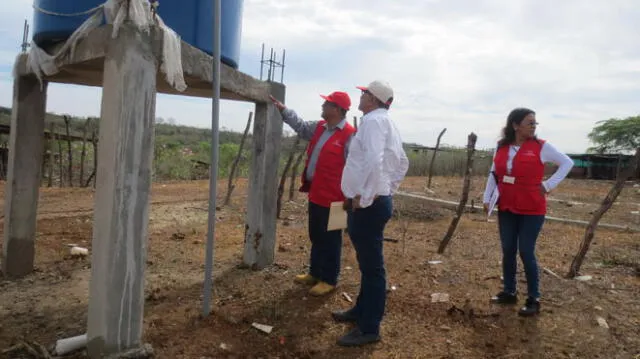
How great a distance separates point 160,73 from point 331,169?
161cm

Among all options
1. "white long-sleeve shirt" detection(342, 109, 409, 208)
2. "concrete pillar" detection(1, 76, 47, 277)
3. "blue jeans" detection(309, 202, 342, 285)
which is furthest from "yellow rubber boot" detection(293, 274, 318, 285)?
"concrete pillar" detection(1, 76, 47, 277)

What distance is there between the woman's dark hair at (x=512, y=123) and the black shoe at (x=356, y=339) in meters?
1.97

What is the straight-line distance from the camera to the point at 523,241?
12.1 feet

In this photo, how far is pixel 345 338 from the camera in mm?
3217

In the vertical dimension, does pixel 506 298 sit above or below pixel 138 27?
below

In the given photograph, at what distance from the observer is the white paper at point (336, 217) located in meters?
3.45

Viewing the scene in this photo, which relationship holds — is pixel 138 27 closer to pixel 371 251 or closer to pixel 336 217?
pixel 336 217

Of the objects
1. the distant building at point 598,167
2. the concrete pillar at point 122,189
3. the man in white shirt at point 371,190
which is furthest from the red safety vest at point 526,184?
the distant building at point 598,167

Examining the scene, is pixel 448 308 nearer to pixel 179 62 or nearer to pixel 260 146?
pixel 260 146

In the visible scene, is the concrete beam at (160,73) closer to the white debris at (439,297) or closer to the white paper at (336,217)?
the white paper at (336,217)

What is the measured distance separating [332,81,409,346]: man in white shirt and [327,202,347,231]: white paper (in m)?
0.28

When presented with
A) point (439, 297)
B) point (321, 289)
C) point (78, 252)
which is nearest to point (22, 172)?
point (78, 252)

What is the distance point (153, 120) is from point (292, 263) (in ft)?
8.87

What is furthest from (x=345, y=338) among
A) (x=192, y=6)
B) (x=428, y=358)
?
(x=192, y=6)
